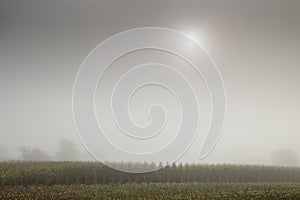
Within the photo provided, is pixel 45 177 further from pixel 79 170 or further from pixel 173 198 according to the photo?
pixel 173 198

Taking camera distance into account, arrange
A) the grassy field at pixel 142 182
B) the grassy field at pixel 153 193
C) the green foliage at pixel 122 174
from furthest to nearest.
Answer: the green foliage at pixel 122 174, the grassy field at pixel 142 182, the grassy field at pixel 153 193

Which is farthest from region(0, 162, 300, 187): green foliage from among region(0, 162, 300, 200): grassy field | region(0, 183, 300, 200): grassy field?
region(0, 183, 300, 200): grassy field

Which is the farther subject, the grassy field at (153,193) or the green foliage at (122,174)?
the green foliage at (122,174)

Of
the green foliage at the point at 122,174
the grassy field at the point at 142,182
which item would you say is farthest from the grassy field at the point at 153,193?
the green foliage at the point at 122,174

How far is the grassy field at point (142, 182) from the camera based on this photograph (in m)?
15.2

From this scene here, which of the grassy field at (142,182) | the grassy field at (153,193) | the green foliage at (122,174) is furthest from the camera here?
the green foliage at (122,174)

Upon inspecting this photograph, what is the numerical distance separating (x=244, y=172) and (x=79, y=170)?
1172cm

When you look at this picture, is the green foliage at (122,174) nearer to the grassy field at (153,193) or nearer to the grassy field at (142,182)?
the grassy field at (142,182)

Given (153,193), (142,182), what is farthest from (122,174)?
(153,193)

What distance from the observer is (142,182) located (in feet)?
67.6

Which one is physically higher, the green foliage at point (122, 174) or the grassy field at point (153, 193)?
the green foliage at point (122, 174)

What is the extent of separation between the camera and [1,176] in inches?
756

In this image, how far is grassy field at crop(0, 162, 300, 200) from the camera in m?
15.2

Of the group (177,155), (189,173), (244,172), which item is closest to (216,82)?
(177,155)
